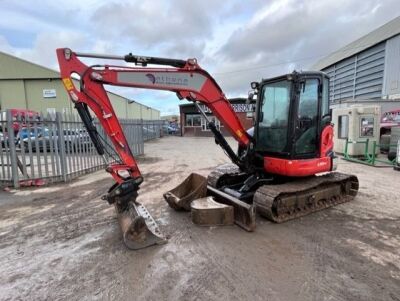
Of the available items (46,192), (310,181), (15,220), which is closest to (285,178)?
(310,181)

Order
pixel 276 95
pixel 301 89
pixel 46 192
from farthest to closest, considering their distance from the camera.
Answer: pixel 46 192 → pixel 276 95 → pixel 301 89

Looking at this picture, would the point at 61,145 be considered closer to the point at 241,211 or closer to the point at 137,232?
the point at 137,232

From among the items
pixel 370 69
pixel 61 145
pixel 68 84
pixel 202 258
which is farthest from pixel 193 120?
pixel 202 258

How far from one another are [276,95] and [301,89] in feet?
1.63

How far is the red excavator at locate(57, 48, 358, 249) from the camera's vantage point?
4.00 metres

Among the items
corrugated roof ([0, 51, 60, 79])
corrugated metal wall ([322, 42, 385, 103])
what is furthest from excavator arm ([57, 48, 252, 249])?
corrugated roof ([0, 51, 60, 79])

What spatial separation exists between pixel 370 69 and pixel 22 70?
2783 cm

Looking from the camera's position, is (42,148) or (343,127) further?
(343,127)

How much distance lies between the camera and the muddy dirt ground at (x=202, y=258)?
2867mm

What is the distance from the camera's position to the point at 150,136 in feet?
84.2

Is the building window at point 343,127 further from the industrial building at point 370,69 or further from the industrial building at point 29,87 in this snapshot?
the industrial building at point 29,87

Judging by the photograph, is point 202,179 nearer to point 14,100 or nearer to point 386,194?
point 386,194

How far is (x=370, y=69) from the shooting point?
1966 cm

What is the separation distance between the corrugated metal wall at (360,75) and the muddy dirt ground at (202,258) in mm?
16562
